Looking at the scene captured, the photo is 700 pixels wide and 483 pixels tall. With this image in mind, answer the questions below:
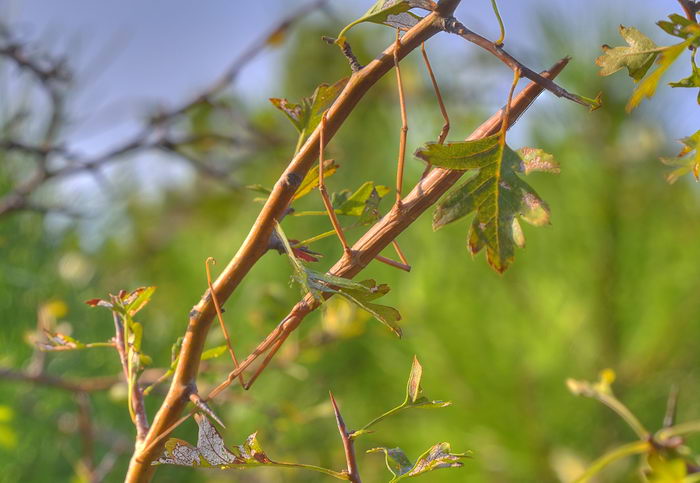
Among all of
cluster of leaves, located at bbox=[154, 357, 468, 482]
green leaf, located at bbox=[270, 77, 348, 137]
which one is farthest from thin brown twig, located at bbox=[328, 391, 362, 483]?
green leaf, located at bbox=[270, 77, 348, 137]

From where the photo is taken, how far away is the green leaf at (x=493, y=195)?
0.24m

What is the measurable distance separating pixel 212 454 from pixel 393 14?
16 cm

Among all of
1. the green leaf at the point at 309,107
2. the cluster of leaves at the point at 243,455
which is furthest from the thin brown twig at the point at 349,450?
the green leaf at the point at 309,107

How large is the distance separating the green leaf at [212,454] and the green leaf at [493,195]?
90 mm

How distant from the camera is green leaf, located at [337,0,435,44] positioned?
0.79 feet

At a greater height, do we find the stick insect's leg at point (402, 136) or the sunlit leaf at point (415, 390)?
the stick insect's leg at point (402, 136)

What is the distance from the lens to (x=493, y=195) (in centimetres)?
24

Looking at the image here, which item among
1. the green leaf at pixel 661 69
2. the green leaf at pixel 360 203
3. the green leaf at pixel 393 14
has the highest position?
the green leaf at pixel 393 14

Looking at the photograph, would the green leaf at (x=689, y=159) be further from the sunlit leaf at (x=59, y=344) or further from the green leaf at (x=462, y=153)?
the sunlit leaf at (x=59, y=344)

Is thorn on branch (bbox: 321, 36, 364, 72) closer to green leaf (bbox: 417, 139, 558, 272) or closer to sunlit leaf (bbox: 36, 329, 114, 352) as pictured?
green leaf (bbox: 417, 139, 558, 272)

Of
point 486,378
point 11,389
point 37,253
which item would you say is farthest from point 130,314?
A: point 486,378

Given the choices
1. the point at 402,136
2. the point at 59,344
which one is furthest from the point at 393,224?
the point at 59,344

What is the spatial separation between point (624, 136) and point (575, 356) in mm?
347

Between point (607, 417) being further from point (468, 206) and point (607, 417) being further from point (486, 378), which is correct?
point (468, 206)
